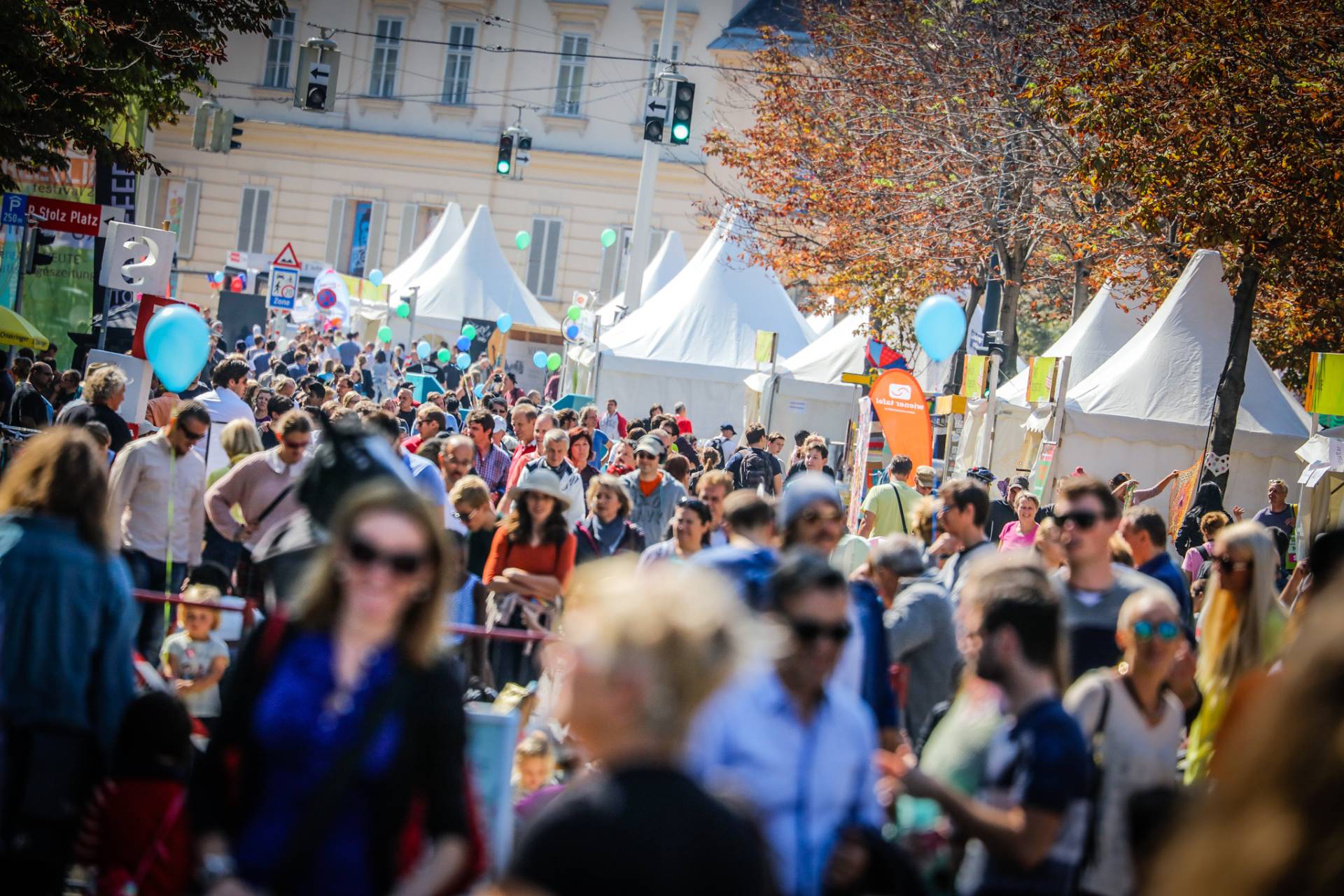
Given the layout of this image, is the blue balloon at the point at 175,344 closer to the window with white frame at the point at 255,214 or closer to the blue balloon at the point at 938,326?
the blue balloon at the point at 938,326

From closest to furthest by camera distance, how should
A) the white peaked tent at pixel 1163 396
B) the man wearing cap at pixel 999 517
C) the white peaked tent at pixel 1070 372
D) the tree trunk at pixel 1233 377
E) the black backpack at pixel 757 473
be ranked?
the man wearing cap at pixel 999 517
the black backpack at pixel 757 473
the tree trunk at pixel 1233 377
the white peaked tent at pixel 1163 396
the white peaked tent at pixel 1070 372

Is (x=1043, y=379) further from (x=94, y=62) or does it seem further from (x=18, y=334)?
(x=18, y=334)

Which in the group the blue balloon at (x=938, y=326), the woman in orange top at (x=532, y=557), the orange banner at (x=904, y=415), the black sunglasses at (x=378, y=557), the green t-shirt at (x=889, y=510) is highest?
the blue balloon at (x=938, y=326)

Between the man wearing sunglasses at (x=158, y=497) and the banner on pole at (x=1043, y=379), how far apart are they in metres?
11.9

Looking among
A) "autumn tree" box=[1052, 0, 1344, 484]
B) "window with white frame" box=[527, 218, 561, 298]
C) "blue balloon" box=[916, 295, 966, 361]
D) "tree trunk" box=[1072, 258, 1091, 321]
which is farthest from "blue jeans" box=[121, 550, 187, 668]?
"window with white frame" box=[527, 218, 561, 298]

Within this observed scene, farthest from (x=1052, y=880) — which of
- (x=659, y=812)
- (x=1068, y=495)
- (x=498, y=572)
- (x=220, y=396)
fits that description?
(x=220, y=396)

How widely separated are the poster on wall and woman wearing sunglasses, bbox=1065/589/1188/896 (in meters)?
49.7

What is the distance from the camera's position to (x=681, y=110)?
2217 cm

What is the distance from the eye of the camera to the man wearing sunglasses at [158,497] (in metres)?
8.05

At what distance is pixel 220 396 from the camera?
10.9 m

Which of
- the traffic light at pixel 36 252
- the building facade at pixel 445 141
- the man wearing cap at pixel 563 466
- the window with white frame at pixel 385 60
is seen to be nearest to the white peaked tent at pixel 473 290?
the building facade at pixel 445 141

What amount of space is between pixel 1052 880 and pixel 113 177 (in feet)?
63.8

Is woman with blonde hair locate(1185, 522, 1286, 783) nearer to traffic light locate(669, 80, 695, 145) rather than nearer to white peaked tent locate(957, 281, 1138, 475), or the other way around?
white peaked tent locate(957, 281, 1138, 475)

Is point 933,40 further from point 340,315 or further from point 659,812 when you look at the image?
point 659,812
